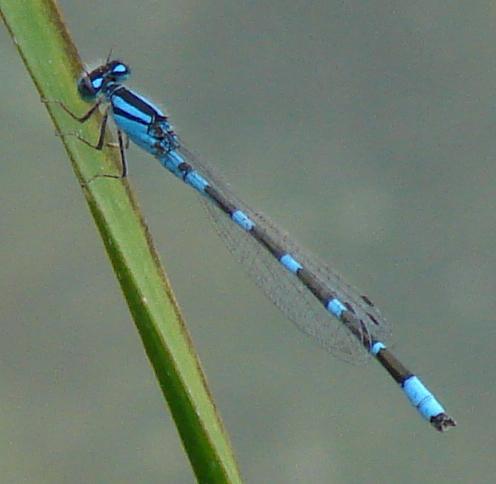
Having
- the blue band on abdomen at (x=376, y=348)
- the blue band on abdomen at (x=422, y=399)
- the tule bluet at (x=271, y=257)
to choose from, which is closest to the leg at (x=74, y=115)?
the tule bluet at (x=271, y=257)

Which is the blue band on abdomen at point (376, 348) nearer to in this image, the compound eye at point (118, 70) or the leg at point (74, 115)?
the compound eye at point (118, 70)

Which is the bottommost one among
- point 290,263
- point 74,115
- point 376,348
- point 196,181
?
point 74,115

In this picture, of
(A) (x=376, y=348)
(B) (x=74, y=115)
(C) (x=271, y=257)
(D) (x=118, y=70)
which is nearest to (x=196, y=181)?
(C) (x=271, y=257)

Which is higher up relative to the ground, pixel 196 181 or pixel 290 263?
pixel 196 181

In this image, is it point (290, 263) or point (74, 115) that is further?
point (290, 263)

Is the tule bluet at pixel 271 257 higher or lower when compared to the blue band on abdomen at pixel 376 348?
higher

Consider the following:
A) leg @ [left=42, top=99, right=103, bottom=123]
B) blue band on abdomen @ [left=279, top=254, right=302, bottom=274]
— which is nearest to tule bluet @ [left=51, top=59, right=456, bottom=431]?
blue band on abdomen @ [left=279, top=254, right=302, bottom=274]

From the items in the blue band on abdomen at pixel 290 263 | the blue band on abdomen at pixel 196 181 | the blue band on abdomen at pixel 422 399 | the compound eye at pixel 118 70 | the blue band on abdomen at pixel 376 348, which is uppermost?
the compound eye at pixel 118 70

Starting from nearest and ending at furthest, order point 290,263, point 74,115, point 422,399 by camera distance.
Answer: point 74,115 < point 422,399 < point 290,263

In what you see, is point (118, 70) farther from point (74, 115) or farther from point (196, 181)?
point (74, 115)
